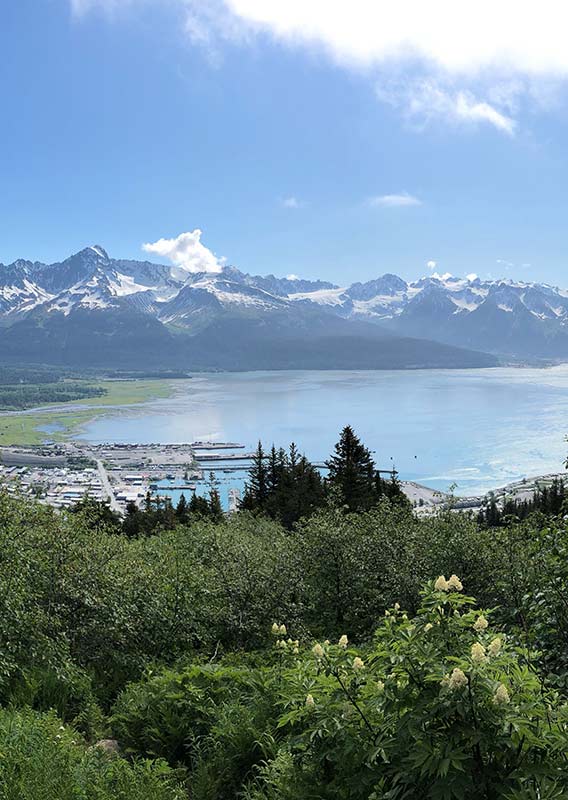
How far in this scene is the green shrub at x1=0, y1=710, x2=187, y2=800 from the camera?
181 inches

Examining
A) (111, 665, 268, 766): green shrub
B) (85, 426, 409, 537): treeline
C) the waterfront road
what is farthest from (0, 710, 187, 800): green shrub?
the waterfront road

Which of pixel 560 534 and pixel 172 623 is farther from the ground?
pixel 560 534

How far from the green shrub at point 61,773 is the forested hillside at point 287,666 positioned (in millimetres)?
25

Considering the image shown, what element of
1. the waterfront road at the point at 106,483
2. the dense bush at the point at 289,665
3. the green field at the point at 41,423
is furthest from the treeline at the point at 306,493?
the green field at the point at 41,423

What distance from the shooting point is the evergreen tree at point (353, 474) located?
40.8 m

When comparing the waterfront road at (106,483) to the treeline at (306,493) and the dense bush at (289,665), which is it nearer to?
the treeline at (306,493)

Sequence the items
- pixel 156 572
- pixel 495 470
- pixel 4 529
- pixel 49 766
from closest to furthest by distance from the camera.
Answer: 1. pixel 49 766
2. pixel 4 529
3. pixel 156 572
4. pixel 495 470

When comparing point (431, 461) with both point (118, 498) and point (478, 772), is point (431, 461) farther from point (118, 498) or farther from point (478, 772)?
point (478, 772)

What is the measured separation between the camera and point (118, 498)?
291 ft

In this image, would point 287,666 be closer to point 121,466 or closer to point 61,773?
point 61,773

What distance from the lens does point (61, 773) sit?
4.86m

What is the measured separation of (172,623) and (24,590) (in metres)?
3.08

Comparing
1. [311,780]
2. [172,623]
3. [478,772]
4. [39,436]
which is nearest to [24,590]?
[172,623]

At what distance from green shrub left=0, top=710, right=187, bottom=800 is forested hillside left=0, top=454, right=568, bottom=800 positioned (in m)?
0.03
